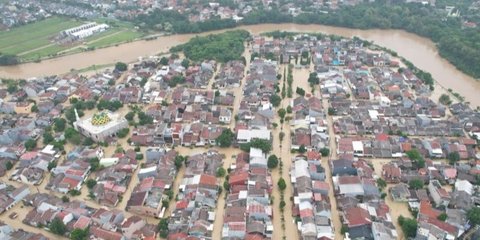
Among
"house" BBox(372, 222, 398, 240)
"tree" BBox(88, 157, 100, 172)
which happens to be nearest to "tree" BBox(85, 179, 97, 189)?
"tree" BBox(88, 157, 100, 172)

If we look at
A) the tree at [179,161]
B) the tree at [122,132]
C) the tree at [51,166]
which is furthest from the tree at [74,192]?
the tree at [122,132]

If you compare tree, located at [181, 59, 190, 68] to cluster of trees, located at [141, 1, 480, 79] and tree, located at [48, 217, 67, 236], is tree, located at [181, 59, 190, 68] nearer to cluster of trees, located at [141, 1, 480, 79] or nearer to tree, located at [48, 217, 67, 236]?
cluster of trees, located at [141, 1, 480, 79]

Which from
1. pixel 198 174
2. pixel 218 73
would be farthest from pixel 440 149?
pixel 218 73

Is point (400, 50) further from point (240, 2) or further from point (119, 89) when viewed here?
point (119, 89)

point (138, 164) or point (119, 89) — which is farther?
point (119, 89)

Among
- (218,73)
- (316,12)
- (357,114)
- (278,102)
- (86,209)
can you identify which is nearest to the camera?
(86,209)

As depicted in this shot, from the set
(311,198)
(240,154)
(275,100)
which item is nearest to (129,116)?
(240,154)
